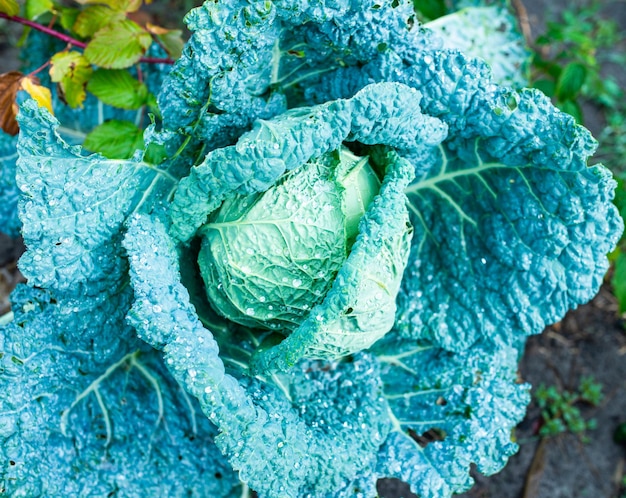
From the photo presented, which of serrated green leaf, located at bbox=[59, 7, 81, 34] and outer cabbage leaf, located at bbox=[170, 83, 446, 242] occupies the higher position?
serrated green leaf, located at bbox=[59, 7, 81, 34]

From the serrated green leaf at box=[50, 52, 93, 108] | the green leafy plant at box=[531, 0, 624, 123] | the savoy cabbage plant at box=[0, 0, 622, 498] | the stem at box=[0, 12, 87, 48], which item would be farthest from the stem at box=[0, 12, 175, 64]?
the green leafy plant at box=[531, 0, 624, 123]

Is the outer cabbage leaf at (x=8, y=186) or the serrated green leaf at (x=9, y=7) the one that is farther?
the outer cabbage leaf at (x=8, y=186)

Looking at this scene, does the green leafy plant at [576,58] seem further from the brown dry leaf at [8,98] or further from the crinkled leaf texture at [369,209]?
the brown dry leaf at [8,98]

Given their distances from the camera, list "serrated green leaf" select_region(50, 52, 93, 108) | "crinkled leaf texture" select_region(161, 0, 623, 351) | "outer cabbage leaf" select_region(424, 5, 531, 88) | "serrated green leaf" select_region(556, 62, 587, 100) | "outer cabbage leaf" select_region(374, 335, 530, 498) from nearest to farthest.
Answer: "crinkled leaf texture" select_region(161, 0, 623, 351) → "outer cabbage leaf" select_region(374, 335, 530, 498) → "serrated green leaf" select_region(50, 52, 93, 108) → "outer cabbage leaf" select_region(424, 5, 531, 88) → "serrated green leaf" select_region(556, 62, 587, 100)

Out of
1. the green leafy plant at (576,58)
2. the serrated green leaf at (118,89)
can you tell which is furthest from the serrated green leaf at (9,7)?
the green leafy plant at (576,58)

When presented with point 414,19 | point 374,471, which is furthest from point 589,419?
point 414,19

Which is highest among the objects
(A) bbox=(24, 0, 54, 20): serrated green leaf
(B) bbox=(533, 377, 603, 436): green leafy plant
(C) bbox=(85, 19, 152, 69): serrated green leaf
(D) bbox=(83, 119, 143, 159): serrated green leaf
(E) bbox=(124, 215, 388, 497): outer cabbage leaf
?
(A) bbox=(24, 0, 54, 20): serrated green leaf

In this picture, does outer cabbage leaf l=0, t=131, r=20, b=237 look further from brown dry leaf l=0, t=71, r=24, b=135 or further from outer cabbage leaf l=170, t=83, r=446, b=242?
outer cabbage leaf l=170, t=83, r=446, b=242

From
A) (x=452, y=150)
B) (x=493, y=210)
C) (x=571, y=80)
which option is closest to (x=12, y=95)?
(x=452, y=150)

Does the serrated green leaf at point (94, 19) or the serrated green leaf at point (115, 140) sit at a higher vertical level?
the serrated green leaf at point (94, 19)
